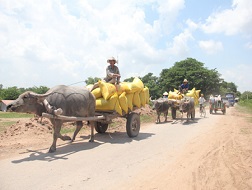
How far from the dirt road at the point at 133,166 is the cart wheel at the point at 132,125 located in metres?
0.67

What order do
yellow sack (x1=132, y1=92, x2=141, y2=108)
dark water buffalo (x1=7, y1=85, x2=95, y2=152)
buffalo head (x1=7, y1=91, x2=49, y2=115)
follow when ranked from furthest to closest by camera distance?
yellow sack (x1=132, y1=92, x2=141, y2=108)
dark water buffalo (x1=7, y1=85, x2=95, y2=152)
buffalo head (x1=7, y1=91, x2=49, y2=115)

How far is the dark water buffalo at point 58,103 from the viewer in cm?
695

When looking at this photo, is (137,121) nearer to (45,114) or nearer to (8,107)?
(45,114)

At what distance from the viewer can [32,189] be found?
468 centimetres

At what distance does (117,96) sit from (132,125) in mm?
1511

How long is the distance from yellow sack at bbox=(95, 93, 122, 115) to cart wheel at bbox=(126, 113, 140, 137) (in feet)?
2.55

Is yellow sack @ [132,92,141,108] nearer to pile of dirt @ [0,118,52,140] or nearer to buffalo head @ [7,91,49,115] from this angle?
pile of dirt @ [0,118,52,140]

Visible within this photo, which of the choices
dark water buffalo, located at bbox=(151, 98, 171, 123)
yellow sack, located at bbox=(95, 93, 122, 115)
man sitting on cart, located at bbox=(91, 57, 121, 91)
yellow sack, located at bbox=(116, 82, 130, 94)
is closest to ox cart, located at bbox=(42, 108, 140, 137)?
yellow sack, located at bbox=(95, 93, 122, 115)

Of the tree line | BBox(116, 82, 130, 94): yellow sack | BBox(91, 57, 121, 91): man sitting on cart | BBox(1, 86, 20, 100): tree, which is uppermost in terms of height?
the tree line

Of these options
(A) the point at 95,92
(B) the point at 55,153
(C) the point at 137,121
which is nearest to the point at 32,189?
(B) the point at 55,153

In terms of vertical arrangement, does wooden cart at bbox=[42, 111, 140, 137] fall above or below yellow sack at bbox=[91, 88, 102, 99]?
below

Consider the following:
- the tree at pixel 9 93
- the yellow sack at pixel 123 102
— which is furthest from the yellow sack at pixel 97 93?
the tree at pixel 9 93

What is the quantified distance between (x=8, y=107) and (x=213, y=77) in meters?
48.2

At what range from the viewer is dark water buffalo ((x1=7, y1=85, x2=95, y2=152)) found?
274 inches
